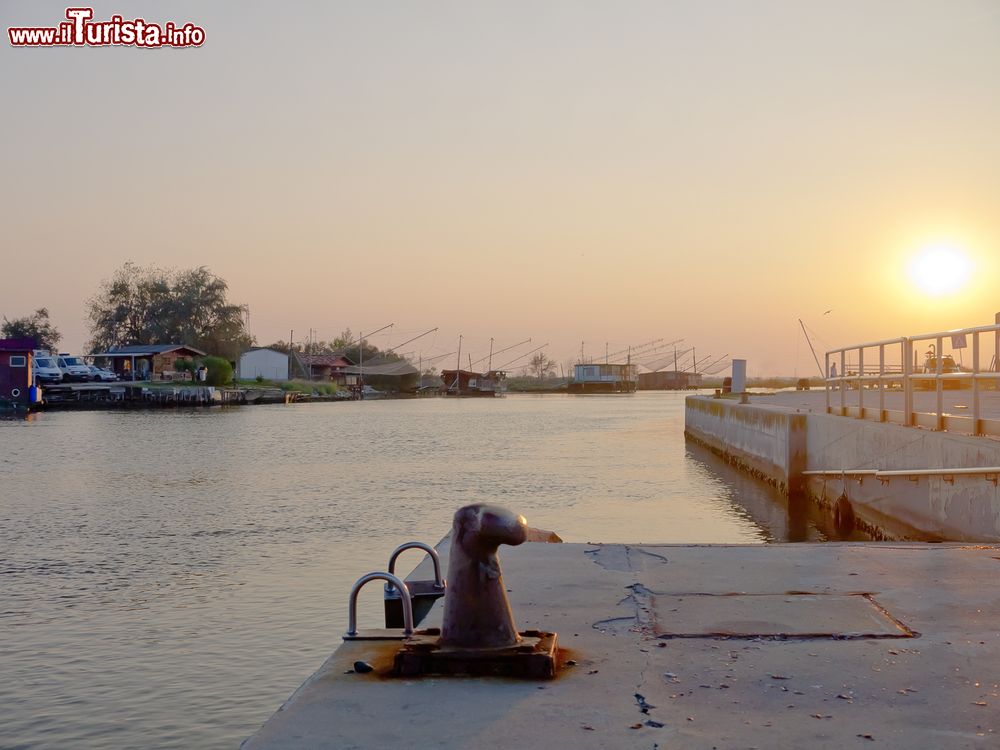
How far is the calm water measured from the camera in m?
8.73

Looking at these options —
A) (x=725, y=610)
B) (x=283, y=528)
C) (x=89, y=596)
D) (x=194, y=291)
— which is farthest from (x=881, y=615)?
(x=194, y=291)

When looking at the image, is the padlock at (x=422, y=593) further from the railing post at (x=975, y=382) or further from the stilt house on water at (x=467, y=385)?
the stilt house on water at (x=467, y=385)

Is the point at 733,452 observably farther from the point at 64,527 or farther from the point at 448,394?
the point at 448,394

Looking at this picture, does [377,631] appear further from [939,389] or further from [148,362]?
[148,362]

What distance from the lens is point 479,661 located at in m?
5.50

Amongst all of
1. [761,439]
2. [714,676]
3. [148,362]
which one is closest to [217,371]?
[148,362]


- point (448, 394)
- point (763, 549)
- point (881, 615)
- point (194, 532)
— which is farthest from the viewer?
point (448, 394)

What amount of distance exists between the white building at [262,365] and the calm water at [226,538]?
86.8 metres

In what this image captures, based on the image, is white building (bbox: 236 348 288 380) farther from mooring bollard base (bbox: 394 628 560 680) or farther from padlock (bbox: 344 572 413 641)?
mooring bollard base (bbox: 394 628 560 680)

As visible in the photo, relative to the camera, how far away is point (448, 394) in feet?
541

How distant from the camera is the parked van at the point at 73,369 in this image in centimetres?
9176

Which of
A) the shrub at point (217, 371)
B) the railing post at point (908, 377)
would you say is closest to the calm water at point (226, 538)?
the railing post at point (908, 377)

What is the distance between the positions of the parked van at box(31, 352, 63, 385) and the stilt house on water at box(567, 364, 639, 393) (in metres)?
115

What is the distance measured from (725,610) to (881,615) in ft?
3.25
